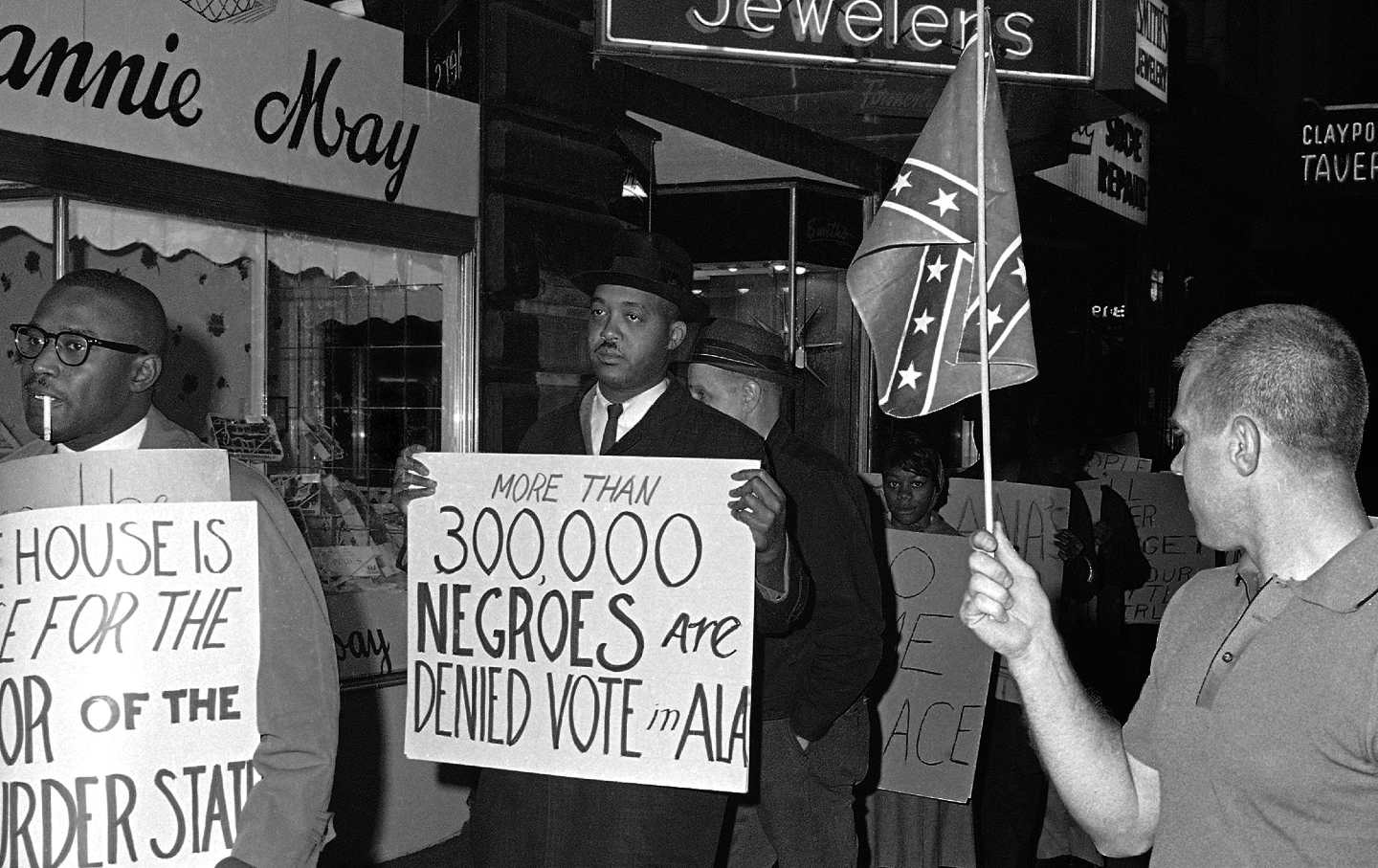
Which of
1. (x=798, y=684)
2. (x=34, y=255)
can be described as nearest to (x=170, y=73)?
(x=34, y=255)

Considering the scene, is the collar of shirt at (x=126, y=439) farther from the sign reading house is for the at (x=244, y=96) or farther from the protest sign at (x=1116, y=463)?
the protest sign at (x=1116, y=463)

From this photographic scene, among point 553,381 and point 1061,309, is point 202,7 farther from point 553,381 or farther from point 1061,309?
point 1061,309

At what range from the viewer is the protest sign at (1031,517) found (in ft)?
23.8

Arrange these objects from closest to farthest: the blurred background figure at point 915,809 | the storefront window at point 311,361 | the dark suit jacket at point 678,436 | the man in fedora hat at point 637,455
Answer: the man in fedora hat at point 637,455, the dark suit jacket at point 678,436, the blurred background figure at point 915,809, the storefront window at point 311,361

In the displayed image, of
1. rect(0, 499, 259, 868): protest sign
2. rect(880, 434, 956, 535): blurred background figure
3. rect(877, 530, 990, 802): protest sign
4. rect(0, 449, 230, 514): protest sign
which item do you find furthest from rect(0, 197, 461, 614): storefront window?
rect(0, 499, 259, 868): protest sign

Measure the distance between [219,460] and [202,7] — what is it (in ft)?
11.3

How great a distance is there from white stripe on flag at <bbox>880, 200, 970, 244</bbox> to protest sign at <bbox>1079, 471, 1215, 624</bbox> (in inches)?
245

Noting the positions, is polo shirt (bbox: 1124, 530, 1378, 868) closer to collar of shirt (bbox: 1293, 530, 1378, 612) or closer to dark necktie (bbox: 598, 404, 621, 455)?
collar of shirt (bbox: 1293, 530, 1378, 612)

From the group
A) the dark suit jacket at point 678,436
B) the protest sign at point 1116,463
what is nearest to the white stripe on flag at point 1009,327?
the dark suit jacket at point 678,436

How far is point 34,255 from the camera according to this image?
6.66 metres

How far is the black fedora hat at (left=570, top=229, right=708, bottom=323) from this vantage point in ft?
14.5

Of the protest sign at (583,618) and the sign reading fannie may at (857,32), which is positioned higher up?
the sign reading fannie may at (857,32)

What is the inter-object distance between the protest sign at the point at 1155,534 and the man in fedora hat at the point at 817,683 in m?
4.36

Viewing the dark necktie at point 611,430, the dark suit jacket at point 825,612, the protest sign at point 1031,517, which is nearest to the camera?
the dark necktie at point 611,430
